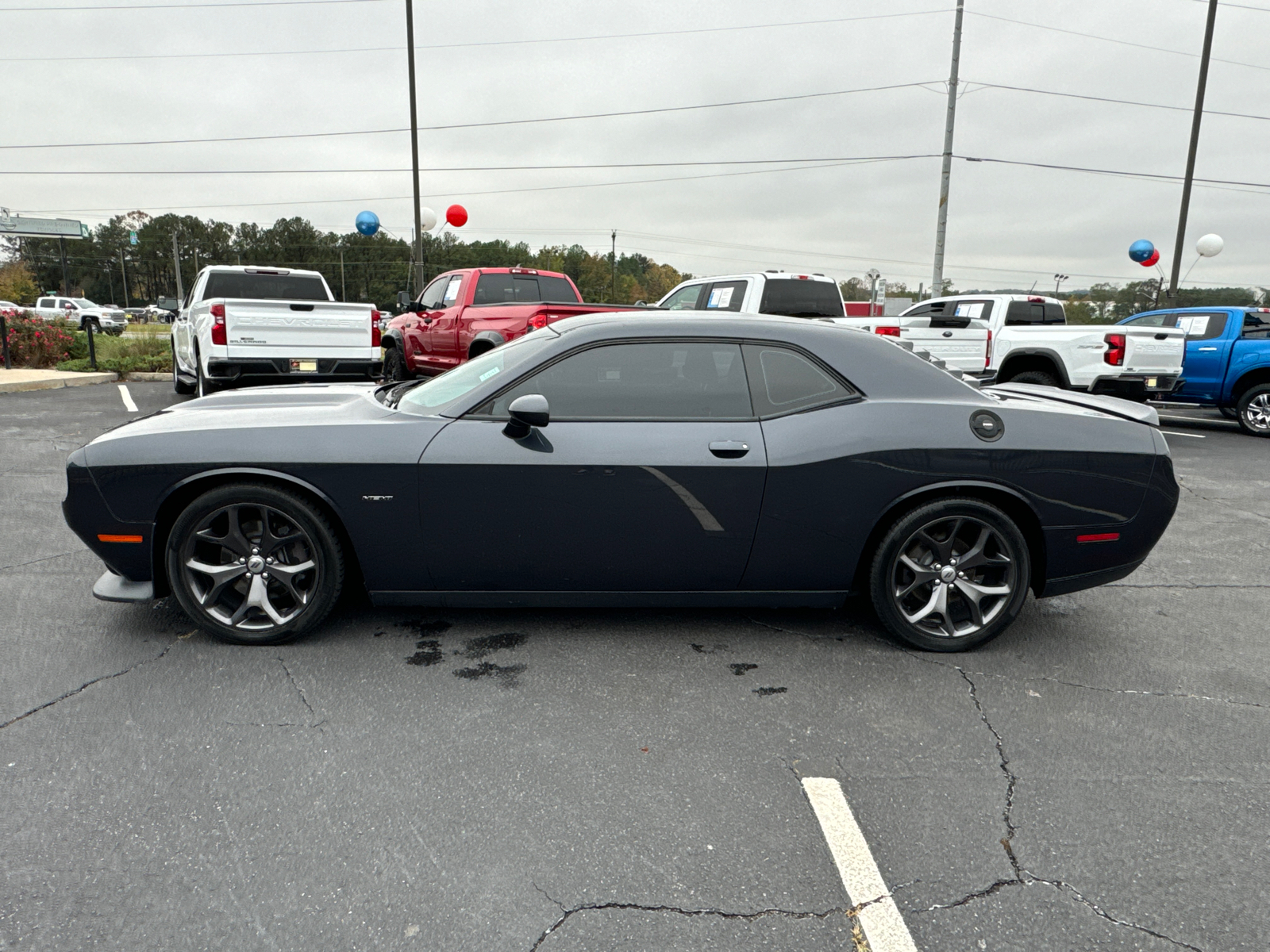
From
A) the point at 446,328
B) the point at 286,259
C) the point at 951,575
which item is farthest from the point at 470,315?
the point at 286,259

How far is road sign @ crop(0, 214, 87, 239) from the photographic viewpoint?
179 ft

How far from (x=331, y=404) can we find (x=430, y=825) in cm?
230

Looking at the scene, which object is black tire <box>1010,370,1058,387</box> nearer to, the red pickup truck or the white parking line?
the red pickup truck

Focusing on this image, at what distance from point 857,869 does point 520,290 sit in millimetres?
9985

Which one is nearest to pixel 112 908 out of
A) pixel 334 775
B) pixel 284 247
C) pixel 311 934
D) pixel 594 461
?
pixel 311 934

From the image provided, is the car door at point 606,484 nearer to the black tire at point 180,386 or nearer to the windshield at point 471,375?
the windshield at point 471,375

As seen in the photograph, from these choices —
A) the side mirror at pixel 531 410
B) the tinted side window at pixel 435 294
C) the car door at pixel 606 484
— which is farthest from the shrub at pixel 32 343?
the side mirror at pixel 531 410

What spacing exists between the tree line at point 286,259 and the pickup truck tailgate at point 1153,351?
83485mm

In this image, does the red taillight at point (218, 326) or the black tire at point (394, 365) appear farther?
the black tire at point (394, 365)

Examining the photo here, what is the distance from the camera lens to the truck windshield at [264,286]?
11.5 meters

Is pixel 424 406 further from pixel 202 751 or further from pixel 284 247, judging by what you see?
pixel 284 247

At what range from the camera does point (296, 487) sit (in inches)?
139

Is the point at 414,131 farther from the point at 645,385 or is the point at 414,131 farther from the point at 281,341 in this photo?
the point at 645,385

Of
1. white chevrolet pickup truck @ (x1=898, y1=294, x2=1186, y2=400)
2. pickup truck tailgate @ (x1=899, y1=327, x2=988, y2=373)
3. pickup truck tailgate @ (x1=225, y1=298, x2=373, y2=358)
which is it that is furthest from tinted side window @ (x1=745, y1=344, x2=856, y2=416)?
pickup truck tailgate @ (x1=899, y1=327, x2=988, y2=373)
